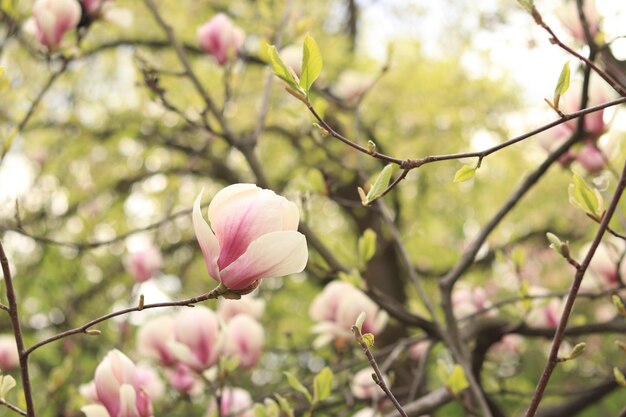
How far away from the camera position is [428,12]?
504 centimetres

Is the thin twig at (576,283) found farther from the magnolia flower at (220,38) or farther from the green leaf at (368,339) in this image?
the magnolia flower at (220,38)

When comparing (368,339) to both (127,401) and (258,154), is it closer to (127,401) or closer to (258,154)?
(127,401)

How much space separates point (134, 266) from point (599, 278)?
1191 mm

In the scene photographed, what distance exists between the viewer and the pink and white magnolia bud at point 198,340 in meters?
1.15

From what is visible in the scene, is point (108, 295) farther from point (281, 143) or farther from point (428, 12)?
point (428, 12)

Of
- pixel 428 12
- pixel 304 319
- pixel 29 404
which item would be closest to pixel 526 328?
pixel 29 404

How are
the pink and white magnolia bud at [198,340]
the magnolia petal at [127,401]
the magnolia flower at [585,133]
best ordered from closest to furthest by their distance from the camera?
the magnolia petal at [127,401], the pink and white magnolia bud at [198,340], the magnolia flower at [585,133]

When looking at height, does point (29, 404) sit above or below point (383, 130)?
below

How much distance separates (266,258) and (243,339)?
770 mm

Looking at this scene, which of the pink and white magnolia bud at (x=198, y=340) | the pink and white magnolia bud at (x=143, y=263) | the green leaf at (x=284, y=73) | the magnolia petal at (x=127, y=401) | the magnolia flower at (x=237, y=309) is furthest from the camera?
the pink and white magnolia bud at (x=143, y=263)

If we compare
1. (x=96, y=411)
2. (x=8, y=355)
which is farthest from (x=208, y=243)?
(x=8, y=355)

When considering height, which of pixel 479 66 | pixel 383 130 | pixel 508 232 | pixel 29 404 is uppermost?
pixel 479 66

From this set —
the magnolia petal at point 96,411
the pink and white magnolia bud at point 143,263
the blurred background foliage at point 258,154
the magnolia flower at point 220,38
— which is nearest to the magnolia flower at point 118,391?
the magnolia petal at point 96,411

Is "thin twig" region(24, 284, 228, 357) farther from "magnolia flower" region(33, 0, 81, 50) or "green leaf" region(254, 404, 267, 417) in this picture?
"magnolia flower" region(33, 0, 81, 50)
